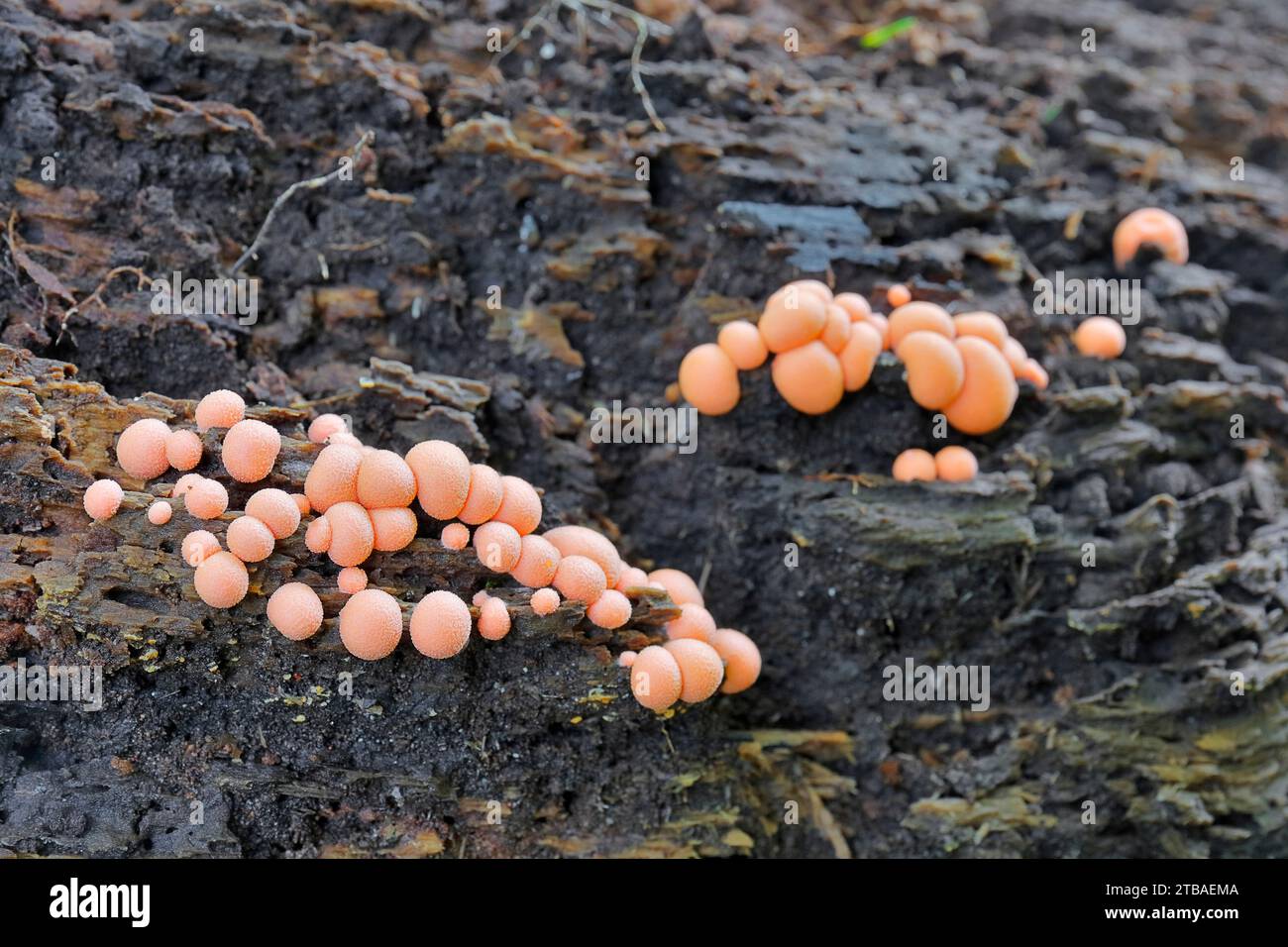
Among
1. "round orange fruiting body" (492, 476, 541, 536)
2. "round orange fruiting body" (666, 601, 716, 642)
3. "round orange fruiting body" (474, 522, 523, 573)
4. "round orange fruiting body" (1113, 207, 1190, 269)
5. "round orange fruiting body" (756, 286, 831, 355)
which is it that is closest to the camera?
"round orange fruiting body" (474, 522, 523, 573)

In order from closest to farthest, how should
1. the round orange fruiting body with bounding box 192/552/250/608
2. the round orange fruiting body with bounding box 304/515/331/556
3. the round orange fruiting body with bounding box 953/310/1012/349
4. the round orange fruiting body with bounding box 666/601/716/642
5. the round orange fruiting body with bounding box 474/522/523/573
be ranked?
the round orange fruiting body with bounding box 192/552/250/608, the round orange fruiting body with bounding box 304/515/331/556, the round orange fruiting body with bounding box 474/522/523/573, the round orange fruiting body with bounding box 666/601/716/642, the round orange fruiting body with bounding box 953/310/1012/349

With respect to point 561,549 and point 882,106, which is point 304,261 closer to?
point 561,549

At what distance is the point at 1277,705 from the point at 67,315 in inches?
195

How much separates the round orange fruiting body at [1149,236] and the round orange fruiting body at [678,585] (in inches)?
113

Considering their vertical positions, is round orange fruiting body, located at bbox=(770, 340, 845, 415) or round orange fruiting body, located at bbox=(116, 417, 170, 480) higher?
round orange fruiting body, located at bbox=(770, 340, 845, 415)

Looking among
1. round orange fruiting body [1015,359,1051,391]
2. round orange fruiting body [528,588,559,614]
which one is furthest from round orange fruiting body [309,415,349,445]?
round orange fruiting body [1015,359,1051,391]

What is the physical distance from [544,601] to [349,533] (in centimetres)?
68

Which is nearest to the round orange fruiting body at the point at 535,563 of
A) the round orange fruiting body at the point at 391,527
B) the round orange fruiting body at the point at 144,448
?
the round orange fruiting body at the point at 391,527

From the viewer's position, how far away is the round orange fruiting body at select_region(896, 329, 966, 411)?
420cm

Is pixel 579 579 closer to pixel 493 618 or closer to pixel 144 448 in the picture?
pixel 493 618

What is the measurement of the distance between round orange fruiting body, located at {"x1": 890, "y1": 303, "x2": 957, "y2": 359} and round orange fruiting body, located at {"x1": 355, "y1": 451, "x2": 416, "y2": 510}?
7.10 feet

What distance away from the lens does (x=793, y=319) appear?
13.5 feet

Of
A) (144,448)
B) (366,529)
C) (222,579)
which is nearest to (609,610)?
(366,529)

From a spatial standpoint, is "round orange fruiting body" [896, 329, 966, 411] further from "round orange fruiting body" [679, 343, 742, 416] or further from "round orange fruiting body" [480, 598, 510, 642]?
"round orange fruiting body" [480, 598, 510, 642]
